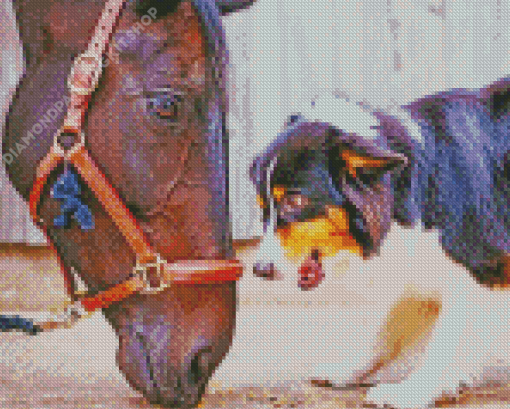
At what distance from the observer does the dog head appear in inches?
52.2

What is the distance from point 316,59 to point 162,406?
1.63m

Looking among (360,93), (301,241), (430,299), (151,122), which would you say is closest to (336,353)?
(430,299)

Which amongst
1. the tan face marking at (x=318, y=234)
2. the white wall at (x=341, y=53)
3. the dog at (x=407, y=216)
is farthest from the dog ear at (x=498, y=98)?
the white wall at (x=341, y=53)

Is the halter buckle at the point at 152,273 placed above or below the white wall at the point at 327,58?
below

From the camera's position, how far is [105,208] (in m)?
1.07

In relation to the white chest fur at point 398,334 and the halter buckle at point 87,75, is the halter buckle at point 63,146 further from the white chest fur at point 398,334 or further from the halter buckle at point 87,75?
the white chest fur at point 398,334

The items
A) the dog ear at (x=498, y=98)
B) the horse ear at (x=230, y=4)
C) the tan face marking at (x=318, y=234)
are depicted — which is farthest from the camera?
the dog ear at (x=498, y=98)

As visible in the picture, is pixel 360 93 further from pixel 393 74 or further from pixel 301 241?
pixel 301 241

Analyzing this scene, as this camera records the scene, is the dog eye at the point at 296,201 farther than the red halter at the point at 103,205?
Yes

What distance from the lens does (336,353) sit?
66.9 inches

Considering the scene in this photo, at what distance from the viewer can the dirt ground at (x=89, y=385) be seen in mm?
1285

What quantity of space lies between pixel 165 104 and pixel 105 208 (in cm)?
17

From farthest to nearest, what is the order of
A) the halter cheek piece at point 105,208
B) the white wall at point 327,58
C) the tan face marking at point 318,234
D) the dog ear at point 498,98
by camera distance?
the white wall at point 327,58
the dog ear at point 498,98
the tan face marking at point 318,234
the halter cheek piece at point 105,208

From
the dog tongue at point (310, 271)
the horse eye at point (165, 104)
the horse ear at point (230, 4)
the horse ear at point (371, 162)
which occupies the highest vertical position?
the horse ear at point (230, 4)
